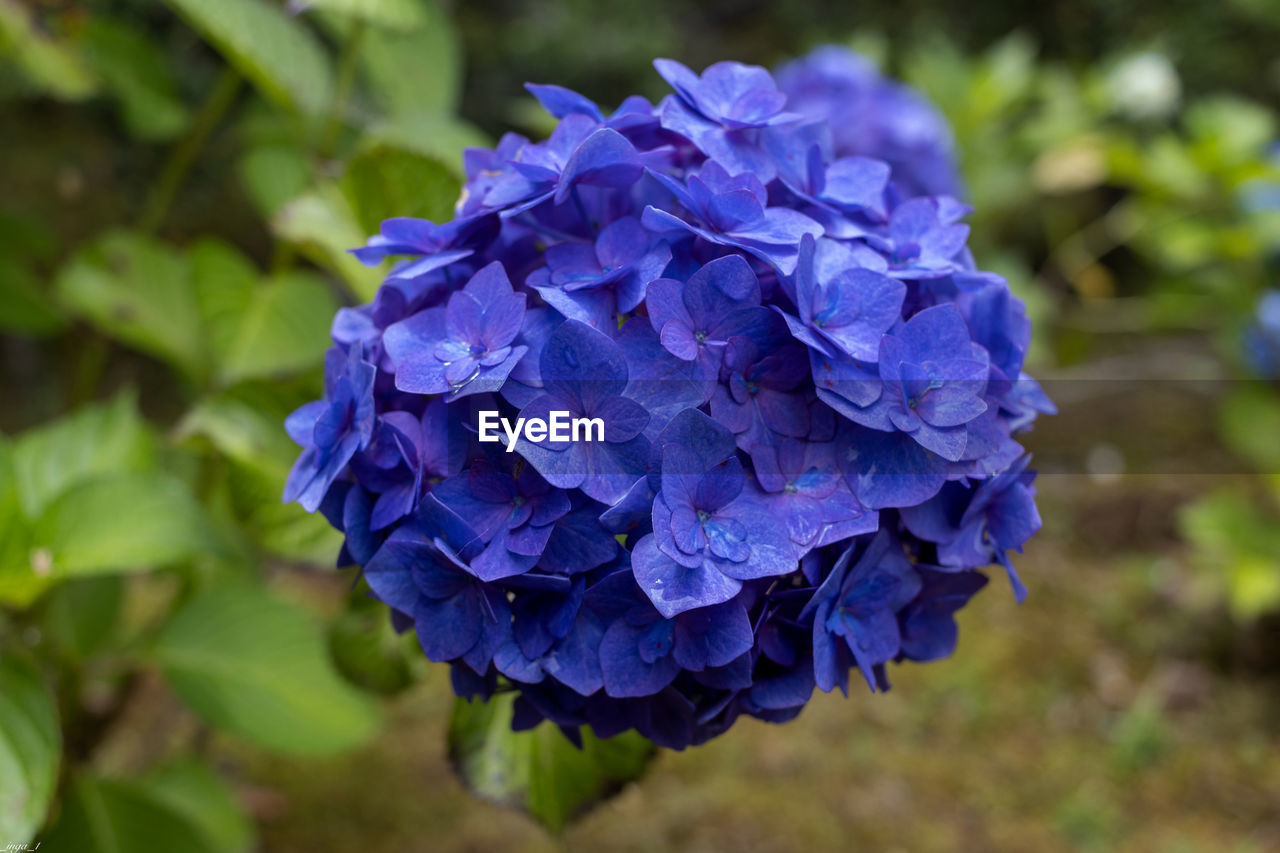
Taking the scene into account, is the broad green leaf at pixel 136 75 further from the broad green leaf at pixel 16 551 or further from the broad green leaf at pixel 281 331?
the broad green leaf at pixel 16 551

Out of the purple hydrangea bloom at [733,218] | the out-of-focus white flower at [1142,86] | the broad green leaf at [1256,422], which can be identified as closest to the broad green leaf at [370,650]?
the purple hydrangea bloom at [733,218]

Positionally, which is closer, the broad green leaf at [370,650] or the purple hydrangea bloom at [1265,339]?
the broad green leaf at [370,650]

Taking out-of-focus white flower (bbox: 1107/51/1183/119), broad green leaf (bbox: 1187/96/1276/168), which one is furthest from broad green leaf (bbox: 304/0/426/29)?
out-of-focus white flower (bbox: 1107/51/1183/119)

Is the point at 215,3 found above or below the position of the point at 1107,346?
above

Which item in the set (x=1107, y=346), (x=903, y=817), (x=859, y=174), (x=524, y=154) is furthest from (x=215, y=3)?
(x=1107, y=346)

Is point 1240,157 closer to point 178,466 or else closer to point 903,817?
point 903,817

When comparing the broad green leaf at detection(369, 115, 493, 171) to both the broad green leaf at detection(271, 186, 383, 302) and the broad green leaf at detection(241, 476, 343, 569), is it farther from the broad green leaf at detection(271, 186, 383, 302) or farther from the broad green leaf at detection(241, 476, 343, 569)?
the broad green leaf at detection(241, 476, 343, 569)

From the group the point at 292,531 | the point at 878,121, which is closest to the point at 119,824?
the point at 292,531
